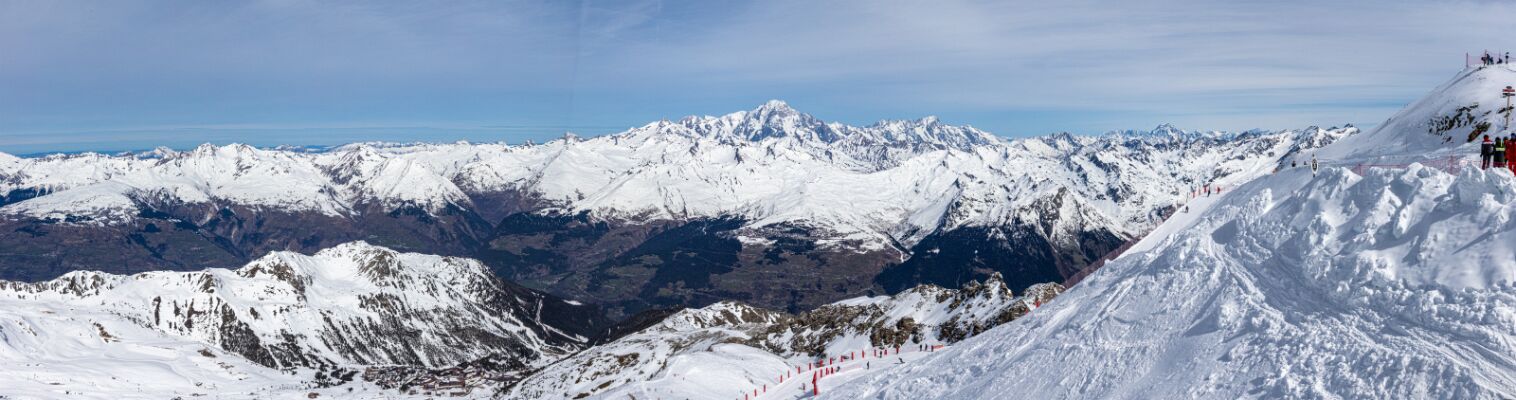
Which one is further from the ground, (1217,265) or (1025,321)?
(1217,265)

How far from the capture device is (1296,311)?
3712cm

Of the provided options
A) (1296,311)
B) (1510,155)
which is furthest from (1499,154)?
(1296,311)

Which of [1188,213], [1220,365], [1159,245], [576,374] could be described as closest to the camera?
[1220,365]

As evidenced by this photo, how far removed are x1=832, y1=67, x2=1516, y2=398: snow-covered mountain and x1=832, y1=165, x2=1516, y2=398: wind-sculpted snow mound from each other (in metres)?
0.08

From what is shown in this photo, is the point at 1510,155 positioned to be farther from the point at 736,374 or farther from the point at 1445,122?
the point at 736,374

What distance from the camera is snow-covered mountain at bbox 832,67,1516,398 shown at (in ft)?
103

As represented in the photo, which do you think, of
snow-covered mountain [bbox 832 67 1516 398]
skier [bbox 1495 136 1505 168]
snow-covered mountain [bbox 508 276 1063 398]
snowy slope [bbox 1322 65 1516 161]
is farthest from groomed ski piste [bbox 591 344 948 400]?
snowy slope [bbox 1322 65 1516 161]

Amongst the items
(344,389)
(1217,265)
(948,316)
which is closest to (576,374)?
(948,316)

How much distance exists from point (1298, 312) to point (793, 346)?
91246 mm

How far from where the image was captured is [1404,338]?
107 ft

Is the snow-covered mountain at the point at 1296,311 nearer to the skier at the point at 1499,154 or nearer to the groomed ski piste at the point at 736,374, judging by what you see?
the skier at the point at 1499,154

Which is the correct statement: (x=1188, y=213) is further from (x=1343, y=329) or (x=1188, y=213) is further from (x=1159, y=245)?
(x=1343, y=329)

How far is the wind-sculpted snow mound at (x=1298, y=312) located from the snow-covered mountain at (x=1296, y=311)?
0.08 m

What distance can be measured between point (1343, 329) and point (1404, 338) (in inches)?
83.8
